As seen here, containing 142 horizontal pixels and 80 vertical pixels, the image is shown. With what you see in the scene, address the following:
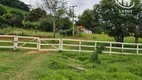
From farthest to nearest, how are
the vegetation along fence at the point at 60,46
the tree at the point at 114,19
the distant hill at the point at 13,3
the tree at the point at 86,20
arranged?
the distant hill at the point at 13,3, the tree at the point at 86,20, the tree at the point at 114,19, the vegetation along fence at the point at 60,46

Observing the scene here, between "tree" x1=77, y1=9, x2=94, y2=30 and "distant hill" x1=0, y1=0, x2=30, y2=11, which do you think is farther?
"distant hill" x1=0, y1=0, x2=30, y2=11

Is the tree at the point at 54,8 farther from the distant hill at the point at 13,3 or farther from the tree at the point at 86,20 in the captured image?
the distant hill at the point at 13,3

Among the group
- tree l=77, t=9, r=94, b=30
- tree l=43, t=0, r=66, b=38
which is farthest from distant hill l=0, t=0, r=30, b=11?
tree l=43, t=0, r=66, b=38

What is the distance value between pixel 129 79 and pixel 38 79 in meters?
3.66

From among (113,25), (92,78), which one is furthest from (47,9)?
(92,78)

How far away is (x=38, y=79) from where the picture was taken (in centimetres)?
938

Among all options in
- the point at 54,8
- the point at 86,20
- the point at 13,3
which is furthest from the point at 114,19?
the point at 13,3

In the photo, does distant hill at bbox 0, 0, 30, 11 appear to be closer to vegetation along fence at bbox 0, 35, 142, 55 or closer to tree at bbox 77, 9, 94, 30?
tree at bbox 77, 9, 94, 30

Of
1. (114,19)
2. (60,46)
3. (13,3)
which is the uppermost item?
(13,3)

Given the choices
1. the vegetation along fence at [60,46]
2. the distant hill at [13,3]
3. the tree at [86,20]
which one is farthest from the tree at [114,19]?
the distant hill at [13,3]

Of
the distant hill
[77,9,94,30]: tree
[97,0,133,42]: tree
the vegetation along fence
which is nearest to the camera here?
the vegetation along fence

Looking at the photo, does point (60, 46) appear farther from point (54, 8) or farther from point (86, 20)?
point (86, 20)

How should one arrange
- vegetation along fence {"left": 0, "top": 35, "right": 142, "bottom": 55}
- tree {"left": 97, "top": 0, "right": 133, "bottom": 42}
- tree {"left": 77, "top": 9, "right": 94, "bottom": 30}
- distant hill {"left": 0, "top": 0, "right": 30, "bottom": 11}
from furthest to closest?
distant hill {"left": 0, "top": 0, "right": 30, "bottom": 11} < tree {"left": 77, "top": 9, "right": 94, "bottom": 30} < tree {"left": 97, "top": 0, "right": 133, "bottom": 42} < vegetation along fence {"left": 0, "top": 35, "right": 142, "bottom": 55}

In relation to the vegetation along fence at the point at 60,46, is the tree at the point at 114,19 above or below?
above
